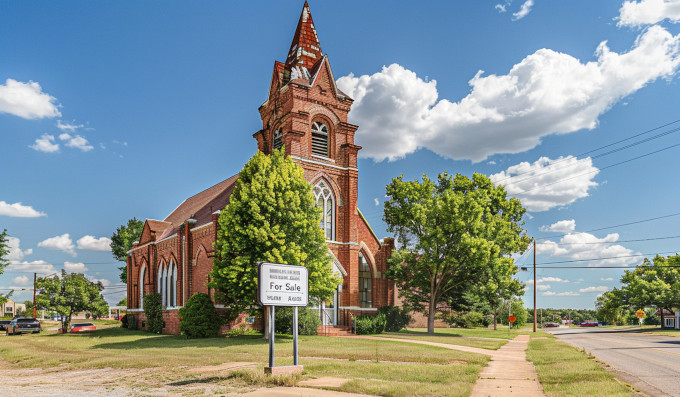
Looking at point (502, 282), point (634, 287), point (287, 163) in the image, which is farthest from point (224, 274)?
point (634, 287)

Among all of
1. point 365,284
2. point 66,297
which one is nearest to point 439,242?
point 365,284

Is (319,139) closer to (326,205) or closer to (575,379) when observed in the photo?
(326,205)

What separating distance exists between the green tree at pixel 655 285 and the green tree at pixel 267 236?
44807 mm

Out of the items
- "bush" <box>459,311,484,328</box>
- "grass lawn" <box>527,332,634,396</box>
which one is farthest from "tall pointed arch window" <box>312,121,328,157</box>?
"grass lawn" <box>527,332,634,396</box>

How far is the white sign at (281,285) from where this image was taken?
44.5 ft

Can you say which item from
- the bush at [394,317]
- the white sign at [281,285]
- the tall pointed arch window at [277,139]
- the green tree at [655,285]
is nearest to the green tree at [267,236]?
the tall pointed arch window at [277,139]

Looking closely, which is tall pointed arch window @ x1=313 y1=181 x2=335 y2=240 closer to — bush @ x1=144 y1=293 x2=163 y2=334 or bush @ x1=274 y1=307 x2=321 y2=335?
bush @ x1=274 y1=307 x2=321 y2=335

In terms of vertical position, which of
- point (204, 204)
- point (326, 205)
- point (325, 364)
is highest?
point (204, 204)

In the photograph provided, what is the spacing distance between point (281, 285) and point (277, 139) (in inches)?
897

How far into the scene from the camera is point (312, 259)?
25.6m

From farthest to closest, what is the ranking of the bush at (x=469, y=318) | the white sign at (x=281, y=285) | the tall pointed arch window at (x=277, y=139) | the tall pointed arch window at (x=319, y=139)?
the bush at (x=469, y=318) → the tall pointed arch window at (x=277, y=139) → the tall pointed arch window at (x=319, y=139) → the white sign at (x=281, y=285)

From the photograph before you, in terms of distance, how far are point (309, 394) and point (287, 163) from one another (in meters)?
18.3

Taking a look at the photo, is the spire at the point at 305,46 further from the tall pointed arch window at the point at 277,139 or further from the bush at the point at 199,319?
the bush at the point at 199,319

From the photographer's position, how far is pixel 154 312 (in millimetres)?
36656
